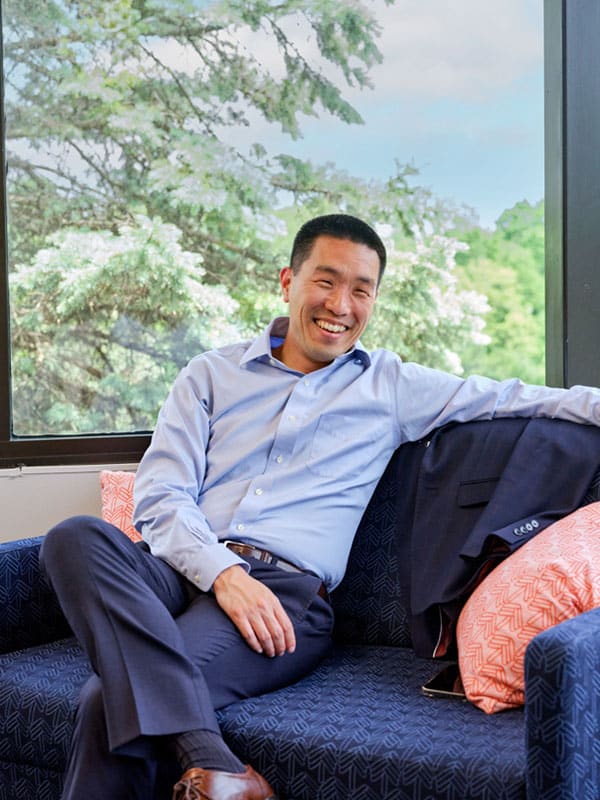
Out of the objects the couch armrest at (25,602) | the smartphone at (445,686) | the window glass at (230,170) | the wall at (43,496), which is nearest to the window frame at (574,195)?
the window glass at (230,170)

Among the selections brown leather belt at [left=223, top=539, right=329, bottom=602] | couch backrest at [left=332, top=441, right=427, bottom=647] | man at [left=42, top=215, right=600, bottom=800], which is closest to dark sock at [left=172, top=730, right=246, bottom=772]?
man at [left=42, top=215, right=600, bottom=800]

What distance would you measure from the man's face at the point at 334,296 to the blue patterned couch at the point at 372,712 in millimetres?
287

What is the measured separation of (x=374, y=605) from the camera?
2.25m

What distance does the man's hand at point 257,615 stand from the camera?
189cm

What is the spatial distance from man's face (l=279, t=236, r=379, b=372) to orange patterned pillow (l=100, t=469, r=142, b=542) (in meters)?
0.61

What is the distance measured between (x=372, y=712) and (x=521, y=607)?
12.1 inches

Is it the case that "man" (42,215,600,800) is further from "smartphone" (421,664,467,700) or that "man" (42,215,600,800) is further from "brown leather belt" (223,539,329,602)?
"smartphone" (421,664,467,700)

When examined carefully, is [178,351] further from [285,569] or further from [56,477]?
[285,569]

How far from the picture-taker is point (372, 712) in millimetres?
1787

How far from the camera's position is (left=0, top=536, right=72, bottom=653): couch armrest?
88.5 inches

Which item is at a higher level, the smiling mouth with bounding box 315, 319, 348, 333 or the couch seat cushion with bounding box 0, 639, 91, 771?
the smiling mouth with bounding box 315, 319, 348, 333

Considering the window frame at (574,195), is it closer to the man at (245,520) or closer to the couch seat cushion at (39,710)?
the man at (245,520)

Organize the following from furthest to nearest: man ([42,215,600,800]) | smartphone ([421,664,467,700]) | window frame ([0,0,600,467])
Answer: window frame ([0,0,600,467]) < smartphone ([421,664,467,700]) < man ([42,215,600,800])

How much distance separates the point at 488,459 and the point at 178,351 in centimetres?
119
